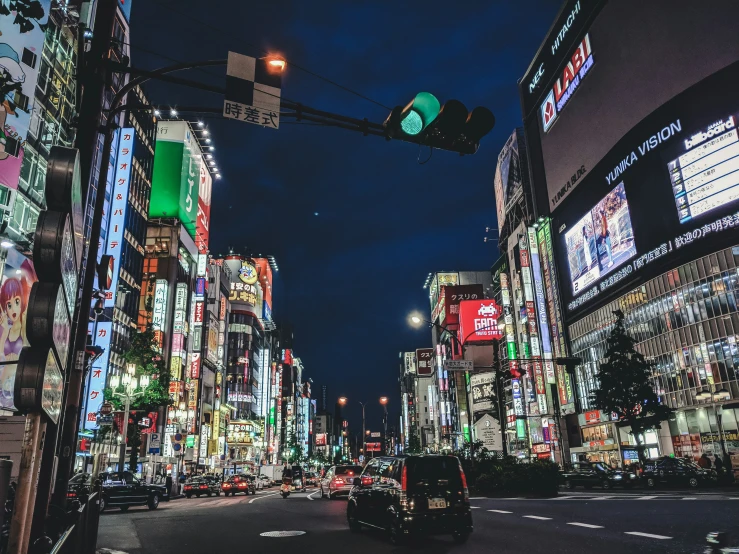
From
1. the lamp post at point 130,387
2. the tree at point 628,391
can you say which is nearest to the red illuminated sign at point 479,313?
the tree at point 628,391

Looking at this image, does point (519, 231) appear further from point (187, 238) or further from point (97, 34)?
point (97, 34)

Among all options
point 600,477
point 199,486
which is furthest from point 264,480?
point 600,477

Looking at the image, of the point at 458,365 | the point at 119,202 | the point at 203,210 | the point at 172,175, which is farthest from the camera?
the point at 203,210

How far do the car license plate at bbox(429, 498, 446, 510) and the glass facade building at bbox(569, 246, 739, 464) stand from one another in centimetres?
3419

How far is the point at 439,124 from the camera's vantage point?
5.70 metres

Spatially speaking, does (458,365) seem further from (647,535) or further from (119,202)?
(119,202)

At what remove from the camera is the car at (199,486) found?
37.5 m

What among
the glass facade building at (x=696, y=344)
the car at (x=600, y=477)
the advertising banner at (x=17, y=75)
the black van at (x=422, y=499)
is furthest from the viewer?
the glass facade building at (x=696, y=344)

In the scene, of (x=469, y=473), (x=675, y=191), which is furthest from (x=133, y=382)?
(x=675, y=191)

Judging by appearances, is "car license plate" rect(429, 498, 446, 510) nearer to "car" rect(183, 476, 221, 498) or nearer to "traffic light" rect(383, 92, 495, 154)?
"traffic light" rect(383, 92, 495, 154)

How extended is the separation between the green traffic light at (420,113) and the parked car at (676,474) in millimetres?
31767

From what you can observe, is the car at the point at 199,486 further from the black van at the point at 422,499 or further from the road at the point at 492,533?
the black van at the point at 422,499

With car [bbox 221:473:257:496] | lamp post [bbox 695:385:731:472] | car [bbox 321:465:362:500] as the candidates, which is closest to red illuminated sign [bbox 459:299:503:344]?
lamp post [bbox 695:385:731:472]

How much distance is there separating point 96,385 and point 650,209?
1948 inches
